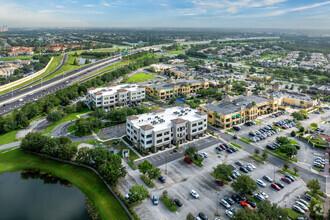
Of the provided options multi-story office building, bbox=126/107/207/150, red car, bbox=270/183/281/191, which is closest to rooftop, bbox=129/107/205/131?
multi-story office building, bbox=126/107/207/150

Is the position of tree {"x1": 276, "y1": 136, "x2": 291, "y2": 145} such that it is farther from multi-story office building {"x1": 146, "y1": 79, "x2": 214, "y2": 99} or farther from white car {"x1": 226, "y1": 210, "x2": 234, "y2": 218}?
multi-story office building {"x1": 146, "y1": 79, "x2": 214, "y2": 99}

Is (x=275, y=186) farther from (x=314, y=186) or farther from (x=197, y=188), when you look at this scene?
(x=197, y=188)

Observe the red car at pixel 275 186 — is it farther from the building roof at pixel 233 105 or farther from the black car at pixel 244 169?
the building roof at pixel 233 105

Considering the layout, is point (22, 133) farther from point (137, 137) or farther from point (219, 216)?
point (219, 216)

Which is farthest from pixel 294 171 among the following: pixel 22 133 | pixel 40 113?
pixel 40 113

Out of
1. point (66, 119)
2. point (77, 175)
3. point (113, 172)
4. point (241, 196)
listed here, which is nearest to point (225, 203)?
point (241, 196)
